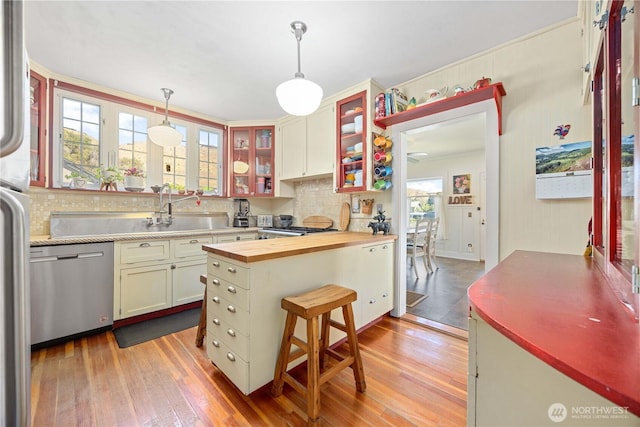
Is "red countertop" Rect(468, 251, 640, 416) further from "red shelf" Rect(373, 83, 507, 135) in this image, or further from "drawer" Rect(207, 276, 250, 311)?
"red shelf" Rect(373, 83, 507, 135)

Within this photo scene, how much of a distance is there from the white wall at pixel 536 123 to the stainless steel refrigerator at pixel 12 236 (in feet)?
8.33

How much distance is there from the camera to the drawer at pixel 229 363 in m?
1.40

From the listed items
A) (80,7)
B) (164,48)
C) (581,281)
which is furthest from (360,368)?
(80,7)

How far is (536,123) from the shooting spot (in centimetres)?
184

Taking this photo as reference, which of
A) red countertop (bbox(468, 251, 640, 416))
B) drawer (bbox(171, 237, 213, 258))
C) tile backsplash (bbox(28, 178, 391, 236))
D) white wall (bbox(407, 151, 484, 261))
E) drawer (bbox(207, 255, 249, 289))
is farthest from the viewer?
white wall (bbox(407, 151, 484, 261))

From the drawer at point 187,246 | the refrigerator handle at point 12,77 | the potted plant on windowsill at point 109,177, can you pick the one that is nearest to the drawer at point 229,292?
the refrigerator handle at point 12,77

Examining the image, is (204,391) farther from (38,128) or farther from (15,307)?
(38,128)

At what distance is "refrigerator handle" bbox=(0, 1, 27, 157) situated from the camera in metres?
0.56

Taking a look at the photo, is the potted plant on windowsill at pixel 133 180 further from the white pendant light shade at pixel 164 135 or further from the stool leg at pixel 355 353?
the stool leg at pixel 355 353

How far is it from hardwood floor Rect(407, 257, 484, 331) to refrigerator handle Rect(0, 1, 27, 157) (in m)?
2.79

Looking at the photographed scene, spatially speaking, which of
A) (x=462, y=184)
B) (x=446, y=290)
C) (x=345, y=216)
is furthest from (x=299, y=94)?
(x=462, y=184)

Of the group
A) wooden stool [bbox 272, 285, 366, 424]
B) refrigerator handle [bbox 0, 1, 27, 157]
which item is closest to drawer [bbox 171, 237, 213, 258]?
wooden stool [bbox 272, 285, 366, 424]

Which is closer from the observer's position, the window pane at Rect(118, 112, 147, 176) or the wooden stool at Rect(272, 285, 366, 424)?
the wooden stool at Rect(272, 285, 366, 424)

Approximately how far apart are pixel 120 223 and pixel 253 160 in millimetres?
1749
